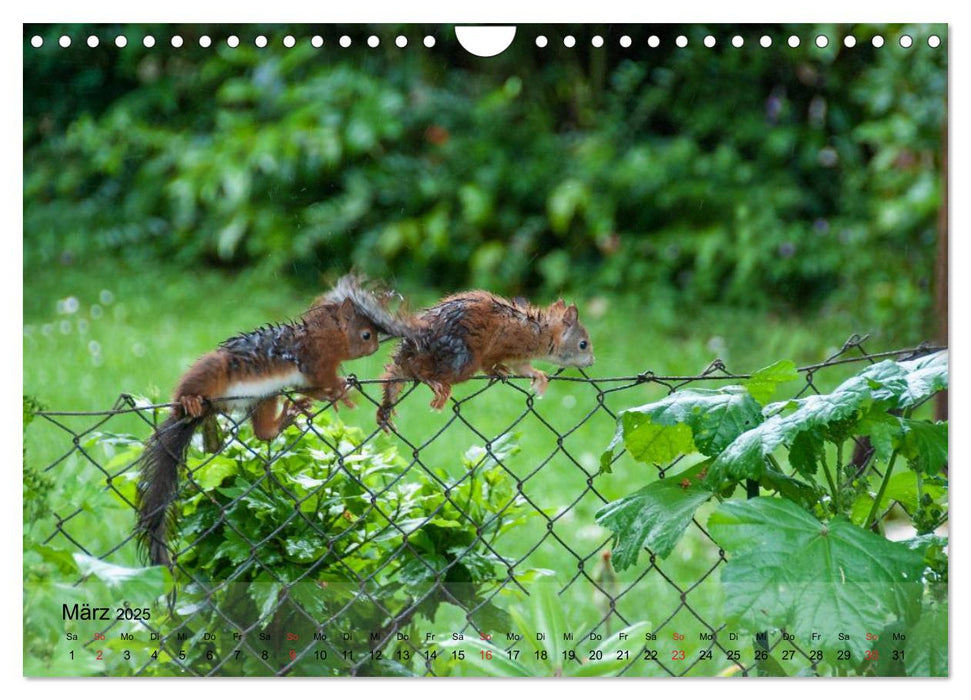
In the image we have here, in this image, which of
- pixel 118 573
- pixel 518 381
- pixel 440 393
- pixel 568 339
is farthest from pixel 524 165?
pixel 118 573

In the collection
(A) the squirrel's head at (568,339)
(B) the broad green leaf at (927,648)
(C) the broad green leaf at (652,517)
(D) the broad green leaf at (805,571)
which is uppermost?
(A) the squirrel's head at (568,339)

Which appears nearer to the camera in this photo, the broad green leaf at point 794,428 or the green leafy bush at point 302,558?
the broad green leaf at point 794,428

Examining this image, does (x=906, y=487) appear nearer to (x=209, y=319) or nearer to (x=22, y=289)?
(x=22, y=289)

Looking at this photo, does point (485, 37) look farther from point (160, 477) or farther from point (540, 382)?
point (160, 477)

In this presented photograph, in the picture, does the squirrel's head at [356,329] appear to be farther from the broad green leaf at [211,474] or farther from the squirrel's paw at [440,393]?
the broad green leaf at [211,474]

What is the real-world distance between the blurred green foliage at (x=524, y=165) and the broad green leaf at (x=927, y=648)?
112 centimetres

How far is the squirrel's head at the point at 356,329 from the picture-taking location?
7.03 ft

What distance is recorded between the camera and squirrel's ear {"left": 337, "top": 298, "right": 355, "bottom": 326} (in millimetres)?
2146

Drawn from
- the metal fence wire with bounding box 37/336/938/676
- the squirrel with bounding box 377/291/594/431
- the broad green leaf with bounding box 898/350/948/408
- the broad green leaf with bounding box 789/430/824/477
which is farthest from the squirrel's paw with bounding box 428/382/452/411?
the broad green leaf with bounding box 898/350/948/408

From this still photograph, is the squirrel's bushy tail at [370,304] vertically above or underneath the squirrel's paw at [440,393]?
above

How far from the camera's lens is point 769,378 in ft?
6.65

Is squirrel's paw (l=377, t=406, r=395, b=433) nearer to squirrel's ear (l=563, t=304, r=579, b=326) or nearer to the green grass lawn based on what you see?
the green grass lawn

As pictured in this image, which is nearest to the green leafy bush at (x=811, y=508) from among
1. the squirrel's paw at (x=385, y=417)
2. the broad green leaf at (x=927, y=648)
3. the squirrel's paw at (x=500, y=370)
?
the broad green leaf at (x=927, y=648)

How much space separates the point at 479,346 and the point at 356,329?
1.16 ft
